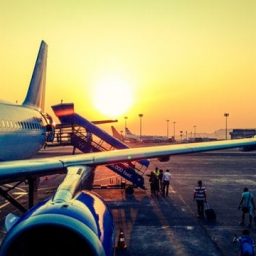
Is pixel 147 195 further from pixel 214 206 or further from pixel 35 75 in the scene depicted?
pixel 35 75

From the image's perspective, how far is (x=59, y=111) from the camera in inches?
1129

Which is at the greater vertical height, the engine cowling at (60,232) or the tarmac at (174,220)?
the engine cowling at (60,232)

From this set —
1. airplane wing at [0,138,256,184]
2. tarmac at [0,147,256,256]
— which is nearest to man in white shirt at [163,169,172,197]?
tarmac at [0,147,256,256]

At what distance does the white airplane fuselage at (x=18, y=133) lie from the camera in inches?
567

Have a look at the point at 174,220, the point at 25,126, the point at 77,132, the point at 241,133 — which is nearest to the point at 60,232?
the point at 25,126

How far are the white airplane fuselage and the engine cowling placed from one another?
7.61m

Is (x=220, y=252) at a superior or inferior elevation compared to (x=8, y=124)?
inferior

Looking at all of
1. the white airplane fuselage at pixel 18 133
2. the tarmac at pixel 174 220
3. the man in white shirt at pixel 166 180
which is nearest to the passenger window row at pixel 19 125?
the white airplane fuselage at pixel 18 133

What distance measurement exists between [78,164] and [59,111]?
1888 cm

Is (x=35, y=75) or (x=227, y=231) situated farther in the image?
(x=35, y=75)

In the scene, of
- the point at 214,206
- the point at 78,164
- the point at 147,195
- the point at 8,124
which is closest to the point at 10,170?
the point at 78,164

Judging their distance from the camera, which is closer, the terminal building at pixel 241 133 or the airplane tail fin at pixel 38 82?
the airplane tail fin at pixel 38 82

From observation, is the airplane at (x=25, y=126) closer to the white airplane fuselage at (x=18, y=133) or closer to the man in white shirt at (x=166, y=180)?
the white airplane fuselage at (x=18, y=133)

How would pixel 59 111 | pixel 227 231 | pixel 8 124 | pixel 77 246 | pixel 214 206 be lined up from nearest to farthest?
pixel 77 246 < pixel 8 124 < pixel 227 231 < pixel 214 206 < pixel 59 111
